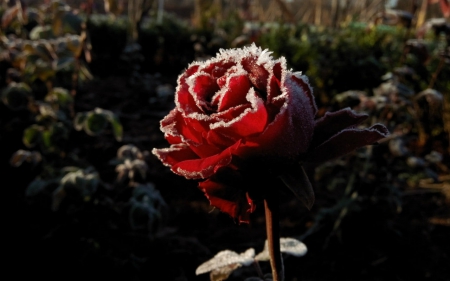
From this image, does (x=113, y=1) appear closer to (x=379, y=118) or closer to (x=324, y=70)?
(x=379, y=118)

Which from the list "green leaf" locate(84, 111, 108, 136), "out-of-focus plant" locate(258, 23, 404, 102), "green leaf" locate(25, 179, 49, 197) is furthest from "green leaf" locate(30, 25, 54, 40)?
"out-of-focus plant" locate(258, 23, 404, 102)

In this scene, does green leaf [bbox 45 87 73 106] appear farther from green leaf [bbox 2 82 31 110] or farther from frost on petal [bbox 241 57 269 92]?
frost on petal [bbox 241 57 269 92]

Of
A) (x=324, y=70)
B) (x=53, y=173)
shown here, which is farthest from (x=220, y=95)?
(x=324, y=70)

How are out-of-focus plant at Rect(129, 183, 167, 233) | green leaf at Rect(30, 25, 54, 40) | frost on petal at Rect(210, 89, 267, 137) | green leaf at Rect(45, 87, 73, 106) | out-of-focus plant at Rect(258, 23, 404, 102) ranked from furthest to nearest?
out-of-focus plant at Rect(258, 23, 404, 102)
green leaf at Rect(30, 25, 54, 40)
green leaf at Rect(45, 87, 73, 106)
out-of-focus plant at Rect(129, 183, 167, 233)
frost on petal at Rect(210, 89, 267, 137)

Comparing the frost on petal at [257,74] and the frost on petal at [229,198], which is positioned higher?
the frost on petal at [257,74]

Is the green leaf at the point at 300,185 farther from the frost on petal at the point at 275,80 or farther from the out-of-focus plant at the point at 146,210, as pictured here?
the out-of-focus plant at the point at 146,210

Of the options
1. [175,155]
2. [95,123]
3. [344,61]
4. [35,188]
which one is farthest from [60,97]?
[344,61]

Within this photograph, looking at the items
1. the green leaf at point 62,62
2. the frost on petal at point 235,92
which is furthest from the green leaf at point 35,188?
the frost on petal at point 235,92
